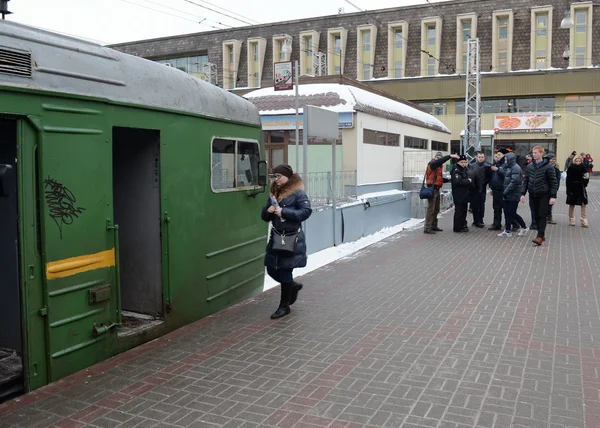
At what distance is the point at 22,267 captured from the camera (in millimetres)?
4020

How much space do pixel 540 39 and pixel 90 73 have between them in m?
43.4

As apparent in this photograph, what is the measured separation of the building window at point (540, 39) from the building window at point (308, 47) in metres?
16.5

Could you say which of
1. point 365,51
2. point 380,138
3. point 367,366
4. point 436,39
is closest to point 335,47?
point 365,51

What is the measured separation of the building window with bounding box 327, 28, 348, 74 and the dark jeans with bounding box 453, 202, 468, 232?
114 feet

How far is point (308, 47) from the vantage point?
155 ft

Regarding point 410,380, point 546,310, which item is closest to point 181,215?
point 410,380

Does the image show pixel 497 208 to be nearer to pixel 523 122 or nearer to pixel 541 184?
pixel 541 184

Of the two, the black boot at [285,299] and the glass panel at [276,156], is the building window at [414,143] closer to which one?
the glass panel at [276,156]

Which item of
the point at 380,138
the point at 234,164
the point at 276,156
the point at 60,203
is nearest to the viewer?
the point at 60,203

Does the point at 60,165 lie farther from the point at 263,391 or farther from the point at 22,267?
the point at 263,391

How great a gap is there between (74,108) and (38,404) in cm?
218

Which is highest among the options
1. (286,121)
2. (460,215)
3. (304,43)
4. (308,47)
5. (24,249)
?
(304,43)

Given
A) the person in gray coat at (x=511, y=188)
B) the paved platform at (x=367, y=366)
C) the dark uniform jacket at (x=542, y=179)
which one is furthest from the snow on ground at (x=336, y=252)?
the dark uniform jacket at (x=542, y=179)

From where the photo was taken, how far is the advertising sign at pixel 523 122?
133ft
